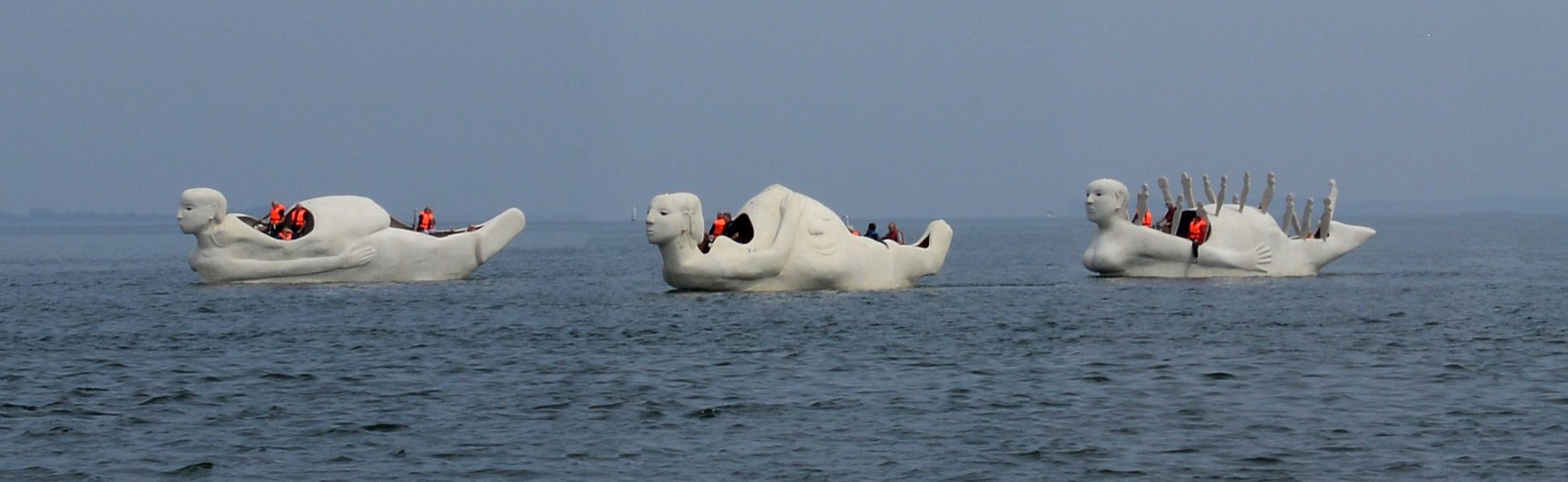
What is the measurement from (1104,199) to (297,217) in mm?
17451

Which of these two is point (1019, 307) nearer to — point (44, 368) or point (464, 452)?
point (44, 368)

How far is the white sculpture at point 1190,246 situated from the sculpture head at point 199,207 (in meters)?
18.4

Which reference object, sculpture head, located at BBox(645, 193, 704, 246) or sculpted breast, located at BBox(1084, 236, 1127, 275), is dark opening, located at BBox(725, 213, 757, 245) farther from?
sculpted breast, located at BBox(1084, 236, 1127, 275)

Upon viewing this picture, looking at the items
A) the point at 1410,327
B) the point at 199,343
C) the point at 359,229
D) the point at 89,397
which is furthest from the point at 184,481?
the point at 359,229

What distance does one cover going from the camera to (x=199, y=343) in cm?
3112

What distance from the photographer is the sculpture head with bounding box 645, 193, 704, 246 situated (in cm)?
3706

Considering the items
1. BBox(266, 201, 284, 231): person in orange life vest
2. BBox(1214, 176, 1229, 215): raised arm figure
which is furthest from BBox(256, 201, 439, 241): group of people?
BBox(1214, 176, 1229, 215): raised arm figure

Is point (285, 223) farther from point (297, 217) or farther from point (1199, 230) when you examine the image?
point (1199, 230)

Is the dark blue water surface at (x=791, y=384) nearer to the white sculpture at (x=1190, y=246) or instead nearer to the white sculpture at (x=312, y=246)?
the white sculpture at (x=312, y=246)

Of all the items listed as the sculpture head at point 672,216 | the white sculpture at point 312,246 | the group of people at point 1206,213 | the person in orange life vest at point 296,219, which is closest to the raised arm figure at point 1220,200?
the group of people at point 1206,213

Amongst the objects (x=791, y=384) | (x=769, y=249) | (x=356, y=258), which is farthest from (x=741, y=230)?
(x=791, y=384)

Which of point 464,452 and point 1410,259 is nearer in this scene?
point 464,452

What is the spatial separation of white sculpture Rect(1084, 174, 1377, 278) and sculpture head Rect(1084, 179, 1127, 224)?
0.02 m

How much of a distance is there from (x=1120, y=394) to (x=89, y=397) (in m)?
11.8
